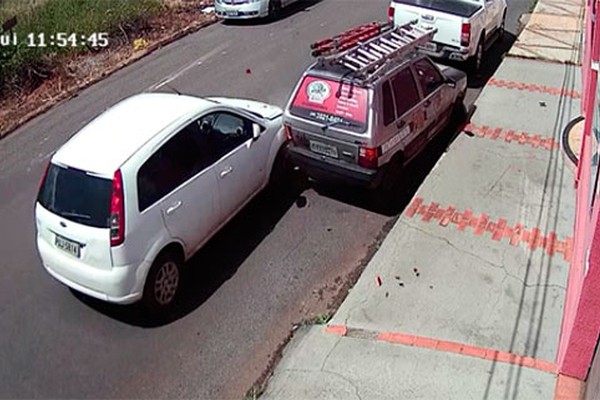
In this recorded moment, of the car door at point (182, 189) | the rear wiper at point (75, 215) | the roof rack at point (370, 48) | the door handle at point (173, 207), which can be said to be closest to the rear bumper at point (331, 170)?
the roof rack at point (370, 48)

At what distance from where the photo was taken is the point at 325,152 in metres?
8.98

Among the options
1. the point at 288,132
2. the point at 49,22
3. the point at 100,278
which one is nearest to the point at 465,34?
the point at 288,132

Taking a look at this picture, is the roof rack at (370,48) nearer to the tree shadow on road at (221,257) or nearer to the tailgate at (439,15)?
the tree shadow on road at (221,257)

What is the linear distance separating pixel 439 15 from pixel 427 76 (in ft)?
12.6

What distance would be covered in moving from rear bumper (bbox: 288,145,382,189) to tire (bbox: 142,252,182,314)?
2.47m

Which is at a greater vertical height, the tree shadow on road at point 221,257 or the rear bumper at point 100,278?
the rear bumper at point 100,278

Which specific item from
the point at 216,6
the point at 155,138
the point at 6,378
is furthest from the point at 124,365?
the point at 216,6

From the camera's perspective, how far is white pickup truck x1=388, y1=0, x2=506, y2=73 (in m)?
13.2

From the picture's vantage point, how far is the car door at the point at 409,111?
362 inches

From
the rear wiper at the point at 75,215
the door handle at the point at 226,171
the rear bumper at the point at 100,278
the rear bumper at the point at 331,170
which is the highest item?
the rear wiper at the point at 75,215

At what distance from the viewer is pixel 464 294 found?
7547 mm

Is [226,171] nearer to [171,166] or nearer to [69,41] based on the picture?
[171,166]

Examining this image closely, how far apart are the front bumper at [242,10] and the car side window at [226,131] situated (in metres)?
9.38

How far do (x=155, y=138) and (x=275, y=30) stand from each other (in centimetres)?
1064
